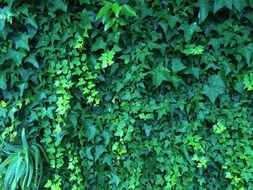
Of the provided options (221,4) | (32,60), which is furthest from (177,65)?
(32,60)

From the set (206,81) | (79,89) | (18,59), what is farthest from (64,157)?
(206,81)

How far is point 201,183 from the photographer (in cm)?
319

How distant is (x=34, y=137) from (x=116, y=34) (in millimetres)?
1010

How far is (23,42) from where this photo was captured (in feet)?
10.0

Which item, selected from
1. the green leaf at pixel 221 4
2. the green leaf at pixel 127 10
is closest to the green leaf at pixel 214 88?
the green leaf at pixel 221 4

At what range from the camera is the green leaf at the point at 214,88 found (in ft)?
10.1

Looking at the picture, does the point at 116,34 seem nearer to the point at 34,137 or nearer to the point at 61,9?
the point at 61,9

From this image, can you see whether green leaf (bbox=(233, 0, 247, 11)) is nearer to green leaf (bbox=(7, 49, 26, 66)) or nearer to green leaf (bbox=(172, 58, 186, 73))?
green leaf (bbox=(172, 58, 186, 73))

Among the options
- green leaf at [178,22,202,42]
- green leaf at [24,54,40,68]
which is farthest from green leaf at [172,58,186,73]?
green leaf at [24,54,40,68]

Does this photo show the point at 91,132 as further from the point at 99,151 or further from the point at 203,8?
the point at 203,8

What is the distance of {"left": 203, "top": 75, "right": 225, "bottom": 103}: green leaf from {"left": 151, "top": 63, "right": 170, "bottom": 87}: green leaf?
1.02ft

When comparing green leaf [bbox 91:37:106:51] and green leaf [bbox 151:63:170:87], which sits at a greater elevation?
green leaf [bbox 91:37:106:51]

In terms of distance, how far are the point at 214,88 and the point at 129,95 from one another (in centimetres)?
62

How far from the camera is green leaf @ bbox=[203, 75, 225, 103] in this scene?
3092mm
